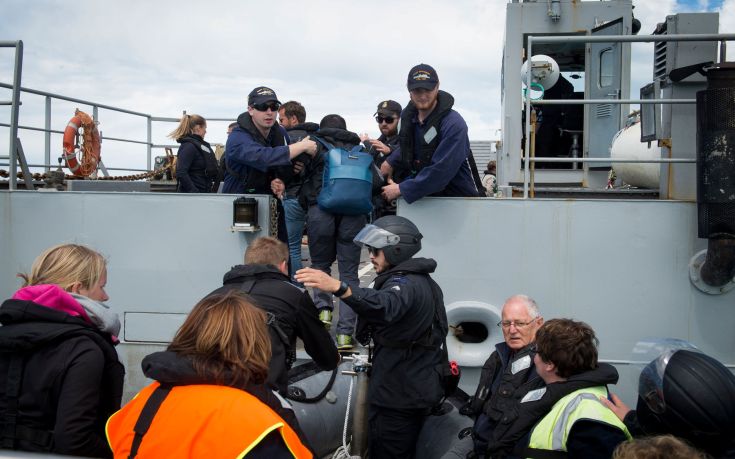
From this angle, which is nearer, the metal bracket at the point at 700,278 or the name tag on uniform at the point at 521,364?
the name tag on uniform at the point at 521,364

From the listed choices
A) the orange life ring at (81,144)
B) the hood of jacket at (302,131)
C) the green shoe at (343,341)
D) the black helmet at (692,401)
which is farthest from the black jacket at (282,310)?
the orange life ring at (81,144)

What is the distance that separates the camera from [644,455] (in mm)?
2090

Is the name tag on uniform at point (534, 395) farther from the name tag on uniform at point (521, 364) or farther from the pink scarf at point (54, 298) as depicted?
the pink scarf at point (54, 298)

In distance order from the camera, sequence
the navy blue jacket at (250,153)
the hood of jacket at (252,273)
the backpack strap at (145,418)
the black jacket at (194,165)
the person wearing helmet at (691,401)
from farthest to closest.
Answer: the black jacket at (194,165), the navy blue jacket at (250,153), the hood of jacket at (252,273), the person wearing helmet at (691,401), the backpack strap at (145,418)

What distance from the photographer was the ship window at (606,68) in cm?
974

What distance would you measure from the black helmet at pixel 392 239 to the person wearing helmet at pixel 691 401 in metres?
1.73

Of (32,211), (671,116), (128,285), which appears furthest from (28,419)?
(671,116)

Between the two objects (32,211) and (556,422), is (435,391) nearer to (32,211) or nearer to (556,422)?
(556,422)

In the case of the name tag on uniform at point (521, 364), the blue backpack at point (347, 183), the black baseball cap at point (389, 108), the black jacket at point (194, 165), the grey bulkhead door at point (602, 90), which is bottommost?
the name tag on uniform at point (521, 364)

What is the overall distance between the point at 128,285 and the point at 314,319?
2.63m

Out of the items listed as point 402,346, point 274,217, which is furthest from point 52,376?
point 274,217

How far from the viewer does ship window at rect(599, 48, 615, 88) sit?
9.74 m

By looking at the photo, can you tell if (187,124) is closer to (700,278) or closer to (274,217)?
(274,217)

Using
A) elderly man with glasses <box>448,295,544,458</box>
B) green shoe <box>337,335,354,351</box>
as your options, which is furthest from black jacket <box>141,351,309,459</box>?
green shoe <box>337,335,354,351</box>
